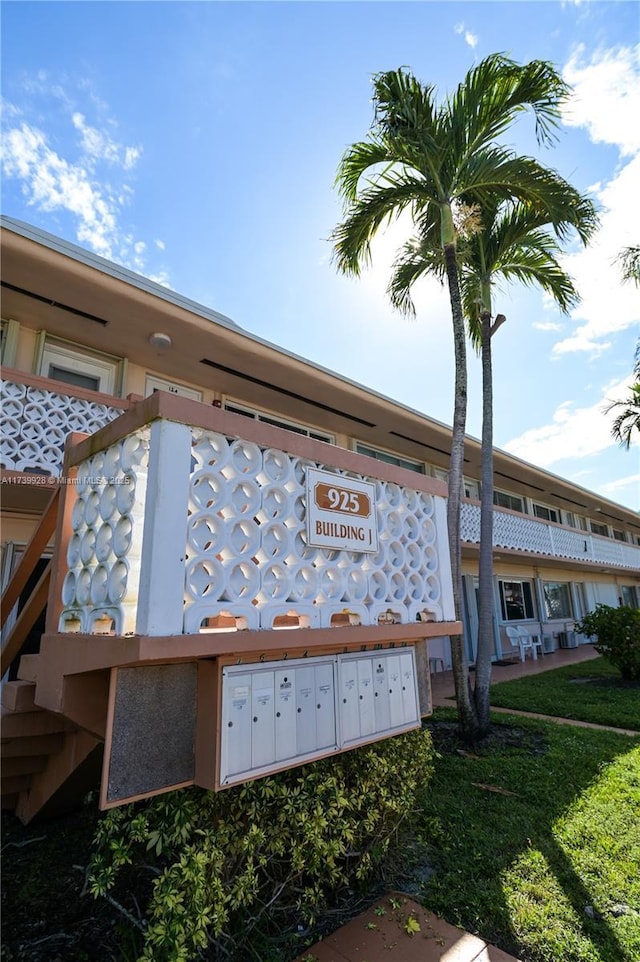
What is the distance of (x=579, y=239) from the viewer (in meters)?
7.25

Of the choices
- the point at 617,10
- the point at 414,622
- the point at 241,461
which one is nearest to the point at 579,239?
the point at 617,10

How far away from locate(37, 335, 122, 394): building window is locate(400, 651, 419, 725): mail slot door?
6385 mm

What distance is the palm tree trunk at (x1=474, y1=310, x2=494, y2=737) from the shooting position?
6.67 meters

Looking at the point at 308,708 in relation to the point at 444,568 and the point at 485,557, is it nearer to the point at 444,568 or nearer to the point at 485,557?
the point at 444,568

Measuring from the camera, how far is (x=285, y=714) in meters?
2.79

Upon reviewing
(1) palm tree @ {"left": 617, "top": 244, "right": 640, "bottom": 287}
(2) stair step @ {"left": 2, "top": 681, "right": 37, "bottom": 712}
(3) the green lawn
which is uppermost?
(1) palm tree @ {"left": 617, "top": 244, "right": 640, "bottom": 287}

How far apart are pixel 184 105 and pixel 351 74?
2296 mm

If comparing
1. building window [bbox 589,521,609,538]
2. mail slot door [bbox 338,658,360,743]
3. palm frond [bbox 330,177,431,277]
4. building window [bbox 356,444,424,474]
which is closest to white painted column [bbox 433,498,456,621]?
mail slot door [bbox 338,658,360,743]

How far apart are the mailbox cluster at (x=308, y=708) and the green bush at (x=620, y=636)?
9566 mm

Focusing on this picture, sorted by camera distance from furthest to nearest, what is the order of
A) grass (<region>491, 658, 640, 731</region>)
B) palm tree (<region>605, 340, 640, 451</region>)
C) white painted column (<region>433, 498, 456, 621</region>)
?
palm tree (<region>605, 340, 640, 451</region>) → grass (<region>491, 658, 640, 731</region>) → white painted column (<region>433, 498, 456, 621</region>)

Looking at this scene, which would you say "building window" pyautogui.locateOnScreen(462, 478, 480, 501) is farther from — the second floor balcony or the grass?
the second floor balcony

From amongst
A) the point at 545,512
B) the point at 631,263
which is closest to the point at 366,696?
the point at 631,263

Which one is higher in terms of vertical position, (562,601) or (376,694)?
(562,601)

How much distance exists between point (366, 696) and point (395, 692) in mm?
358
